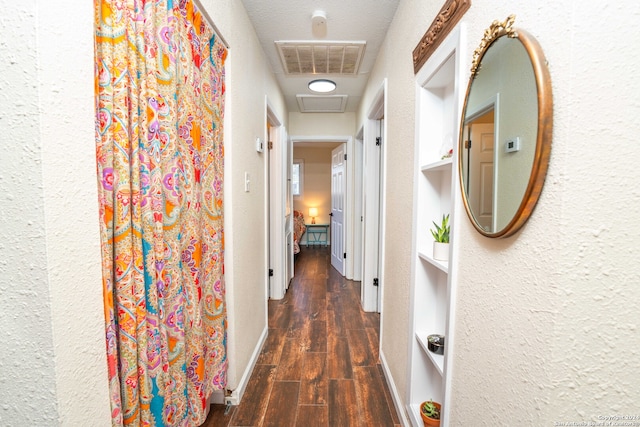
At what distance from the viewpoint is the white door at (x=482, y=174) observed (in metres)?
0.77

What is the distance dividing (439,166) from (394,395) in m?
1.40

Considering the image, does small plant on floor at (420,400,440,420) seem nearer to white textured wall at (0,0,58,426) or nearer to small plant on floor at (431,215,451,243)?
small plant on floor at (431,215,451,243)

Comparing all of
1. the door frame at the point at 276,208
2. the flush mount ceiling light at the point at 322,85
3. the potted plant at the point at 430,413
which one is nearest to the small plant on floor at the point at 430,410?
the potted plant at the point at 430,413

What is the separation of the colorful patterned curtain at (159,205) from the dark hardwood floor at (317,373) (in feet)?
1.35

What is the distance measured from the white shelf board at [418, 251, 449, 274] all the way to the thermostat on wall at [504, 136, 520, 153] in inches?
19.7

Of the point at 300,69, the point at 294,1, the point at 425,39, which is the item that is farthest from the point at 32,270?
the point at 300,69

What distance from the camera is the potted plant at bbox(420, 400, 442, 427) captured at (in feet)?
3.94

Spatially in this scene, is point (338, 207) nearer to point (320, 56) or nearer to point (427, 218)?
point (320, 56)

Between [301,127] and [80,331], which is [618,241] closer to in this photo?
[80,331]

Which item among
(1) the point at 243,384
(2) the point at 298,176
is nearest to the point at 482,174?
(1) the point at 243,384

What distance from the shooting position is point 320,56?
2357 mm

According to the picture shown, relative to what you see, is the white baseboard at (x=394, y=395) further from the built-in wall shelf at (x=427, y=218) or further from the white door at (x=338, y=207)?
the white door at (x=338, y=207)

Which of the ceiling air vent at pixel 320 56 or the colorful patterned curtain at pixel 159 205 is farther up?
the ceiling air vent at pixel 320 56

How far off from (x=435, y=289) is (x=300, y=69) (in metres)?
2.27
